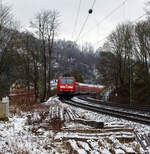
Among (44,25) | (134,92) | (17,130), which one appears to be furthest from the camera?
(134,92)

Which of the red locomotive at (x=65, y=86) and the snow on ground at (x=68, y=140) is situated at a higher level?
the red locomotive at (x=65, y=86)

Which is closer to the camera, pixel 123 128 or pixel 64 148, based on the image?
pixel 64 148

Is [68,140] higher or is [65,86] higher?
[65,86]

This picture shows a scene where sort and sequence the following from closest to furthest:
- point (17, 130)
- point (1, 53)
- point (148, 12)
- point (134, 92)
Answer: point (17, 130)
point (1, 53)
point (148, 12)
point (134, 92)

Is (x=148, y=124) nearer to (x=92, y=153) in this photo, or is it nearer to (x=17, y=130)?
(x=92, y=153)

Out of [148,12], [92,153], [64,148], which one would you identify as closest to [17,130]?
[64,148]

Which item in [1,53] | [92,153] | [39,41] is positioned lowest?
[92,153]

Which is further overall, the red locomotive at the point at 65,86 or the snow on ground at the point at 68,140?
the red locomotive at the point at 65,86

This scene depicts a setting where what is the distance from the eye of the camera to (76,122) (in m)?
9.65

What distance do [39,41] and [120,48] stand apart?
1449cm

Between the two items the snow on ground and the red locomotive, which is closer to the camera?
the snow on ground

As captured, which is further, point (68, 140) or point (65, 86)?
point (65, 86)

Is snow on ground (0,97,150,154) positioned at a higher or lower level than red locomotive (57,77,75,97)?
lower

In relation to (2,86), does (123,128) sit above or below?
below
